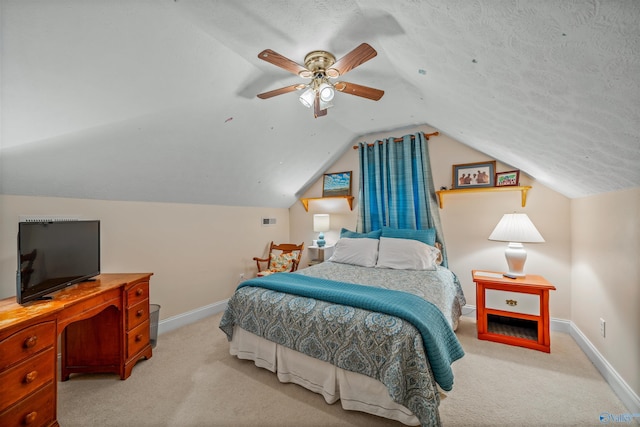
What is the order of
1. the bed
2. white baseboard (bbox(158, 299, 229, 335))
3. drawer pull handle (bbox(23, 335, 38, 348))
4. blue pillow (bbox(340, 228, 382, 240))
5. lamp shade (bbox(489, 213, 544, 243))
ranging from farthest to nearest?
blue pillow (bbox(340, 228, 382, 240)) → white baseboard (bbox(158, 299, 229, 335)) → lamp shade (bbox(489, 213, 544, 243)) → the bed → drawer pull handle (bbox(23, 335, 38, 348))

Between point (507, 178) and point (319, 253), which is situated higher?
point (507, 178)

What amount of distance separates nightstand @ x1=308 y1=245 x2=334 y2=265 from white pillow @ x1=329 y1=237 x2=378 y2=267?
2.14 ft

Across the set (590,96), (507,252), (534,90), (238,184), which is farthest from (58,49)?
(507,252)

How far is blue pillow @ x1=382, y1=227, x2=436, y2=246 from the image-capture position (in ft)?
10.1

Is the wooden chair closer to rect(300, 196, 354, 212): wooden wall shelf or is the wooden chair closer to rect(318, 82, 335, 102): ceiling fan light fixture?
rect(300, 196, 354, 212): wooden wall shelf

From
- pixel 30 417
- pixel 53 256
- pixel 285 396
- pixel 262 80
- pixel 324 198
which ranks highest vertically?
pixel 262 80

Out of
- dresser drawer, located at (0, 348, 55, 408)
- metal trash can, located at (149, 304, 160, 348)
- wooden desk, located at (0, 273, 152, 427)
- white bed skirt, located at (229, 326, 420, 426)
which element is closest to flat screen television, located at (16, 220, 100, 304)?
wooden desk, located at (0, 273, 152, 427)

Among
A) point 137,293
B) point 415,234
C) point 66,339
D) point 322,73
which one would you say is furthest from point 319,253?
point 66,339

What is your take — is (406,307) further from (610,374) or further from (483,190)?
(483,190)

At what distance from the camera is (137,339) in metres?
2.12

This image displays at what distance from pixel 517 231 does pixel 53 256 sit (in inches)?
148

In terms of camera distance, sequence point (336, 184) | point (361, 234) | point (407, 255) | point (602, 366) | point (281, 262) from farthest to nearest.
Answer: point (336, 184) → point (281, 262) → point (361, 234) → point (407, 255) → point (602, 366)

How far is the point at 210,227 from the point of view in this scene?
3277 mm

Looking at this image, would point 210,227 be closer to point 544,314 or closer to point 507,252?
point 507,252
